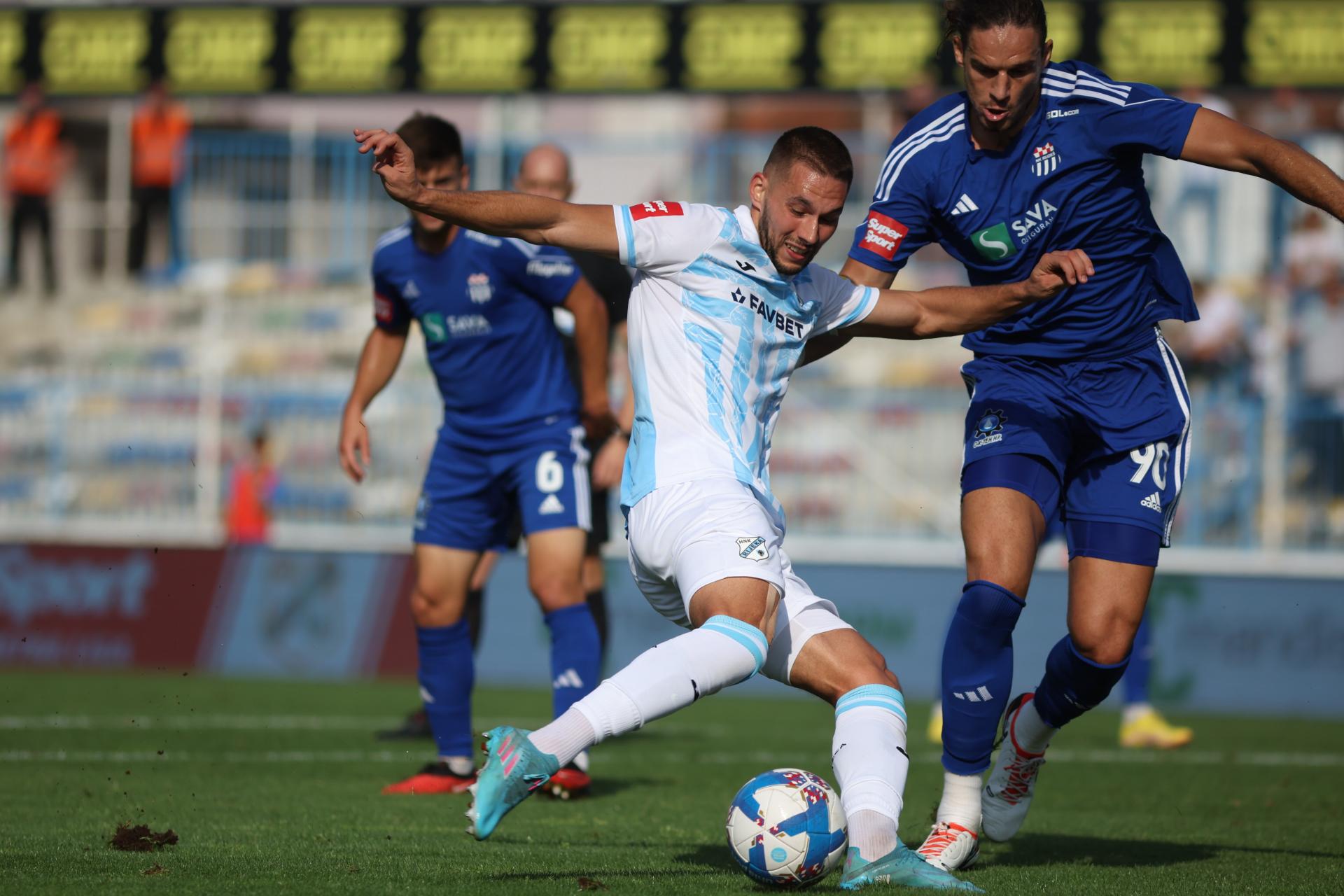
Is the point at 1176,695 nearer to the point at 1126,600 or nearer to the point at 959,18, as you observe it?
the point at 1126,600

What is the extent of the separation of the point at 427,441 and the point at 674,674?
1069cm

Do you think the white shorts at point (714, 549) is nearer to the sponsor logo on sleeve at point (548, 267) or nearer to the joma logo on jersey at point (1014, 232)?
the joma logo on jersey at point (1014, 232)

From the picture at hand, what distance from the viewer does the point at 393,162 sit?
458cm

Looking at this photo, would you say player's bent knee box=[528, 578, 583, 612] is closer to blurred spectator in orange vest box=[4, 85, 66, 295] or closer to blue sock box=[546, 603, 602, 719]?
blue sock box=[546, 603, 602, 719]

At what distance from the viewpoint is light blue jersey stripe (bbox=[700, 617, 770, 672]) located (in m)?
4.47

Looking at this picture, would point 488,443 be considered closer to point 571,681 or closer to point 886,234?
point 571,681

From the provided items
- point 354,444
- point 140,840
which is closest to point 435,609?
point 354,444

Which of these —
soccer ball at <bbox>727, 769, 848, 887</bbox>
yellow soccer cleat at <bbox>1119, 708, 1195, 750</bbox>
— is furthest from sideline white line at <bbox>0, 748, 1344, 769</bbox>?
soccer ball at <bbox>727, 769, 848, 887</bbox>

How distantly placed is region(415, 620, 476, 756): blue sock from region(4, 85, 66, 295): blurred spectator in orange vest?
12.3 meters

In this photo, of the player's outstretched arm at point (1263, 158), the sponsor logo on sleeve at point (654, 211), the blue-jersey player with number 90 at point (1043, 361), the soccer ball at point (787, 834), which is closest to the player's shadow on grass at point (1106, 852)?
the blue-jersey player with number 90 at point (1043, 361)

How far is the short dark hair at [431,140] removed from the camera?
6.76 metres

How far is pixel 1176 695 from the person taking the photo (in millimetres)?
12750

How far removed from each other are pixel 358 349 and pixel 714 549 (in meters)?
12.4

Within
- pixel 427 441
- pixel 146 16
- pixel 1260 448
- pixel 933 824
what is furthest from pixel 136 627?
pixel 933 824
